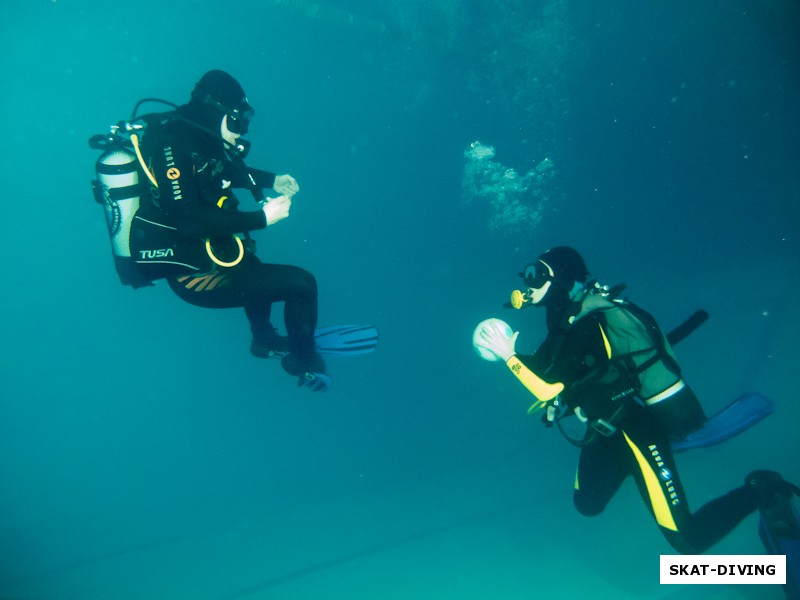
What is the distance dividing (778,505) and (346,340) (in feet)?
11.6

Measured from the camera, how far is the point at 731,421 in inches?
144

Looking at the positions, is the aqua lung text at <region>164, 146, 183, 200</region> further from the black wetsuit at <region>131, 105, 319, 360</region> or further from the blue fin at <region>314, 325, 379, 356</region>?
the blue fin at <region>314, 325, 379, 356</region>

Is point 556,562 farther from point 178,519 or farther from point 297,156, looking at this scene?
point 297,156

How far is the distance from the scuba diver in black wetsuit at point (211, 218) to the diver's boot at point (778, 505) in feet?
11.3

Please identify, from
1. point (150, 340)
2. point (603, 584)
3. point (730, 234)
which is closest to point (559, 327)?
point (603, 584)

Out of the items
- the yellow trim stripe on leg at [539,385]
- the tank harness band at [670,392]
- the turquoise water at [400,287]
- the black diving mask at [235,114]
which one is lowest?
the tank harness band at [670,392]

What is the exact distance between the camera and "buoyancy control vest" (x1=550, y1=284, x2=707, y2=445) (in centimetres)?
315

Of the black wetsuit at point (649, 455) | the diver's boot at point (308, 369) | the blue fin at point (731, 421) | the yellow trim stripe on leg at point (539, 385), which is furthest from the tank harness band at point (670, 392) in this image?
the diver's boot at point (308, 369)

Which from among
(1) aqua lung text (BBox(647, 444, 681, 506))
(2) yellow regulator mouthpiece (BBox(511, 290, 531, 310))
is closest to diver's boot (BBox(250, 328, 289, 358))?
(2) yellow regulator mouthpiece (BBox(511, 290, 531, 310))

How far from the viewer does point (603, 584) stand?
6.21m

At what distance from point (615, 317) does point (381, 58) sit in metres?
23.6

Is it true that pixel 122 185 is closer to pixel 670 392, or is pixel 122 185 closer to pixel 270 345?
pixel 270 345

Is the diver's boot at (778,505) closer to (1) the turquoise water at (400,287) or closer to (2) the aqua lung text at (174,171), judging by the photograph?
(1) the turquoise water at (400,287)

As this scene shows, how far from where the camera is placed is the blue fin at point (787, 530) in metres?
3.42
